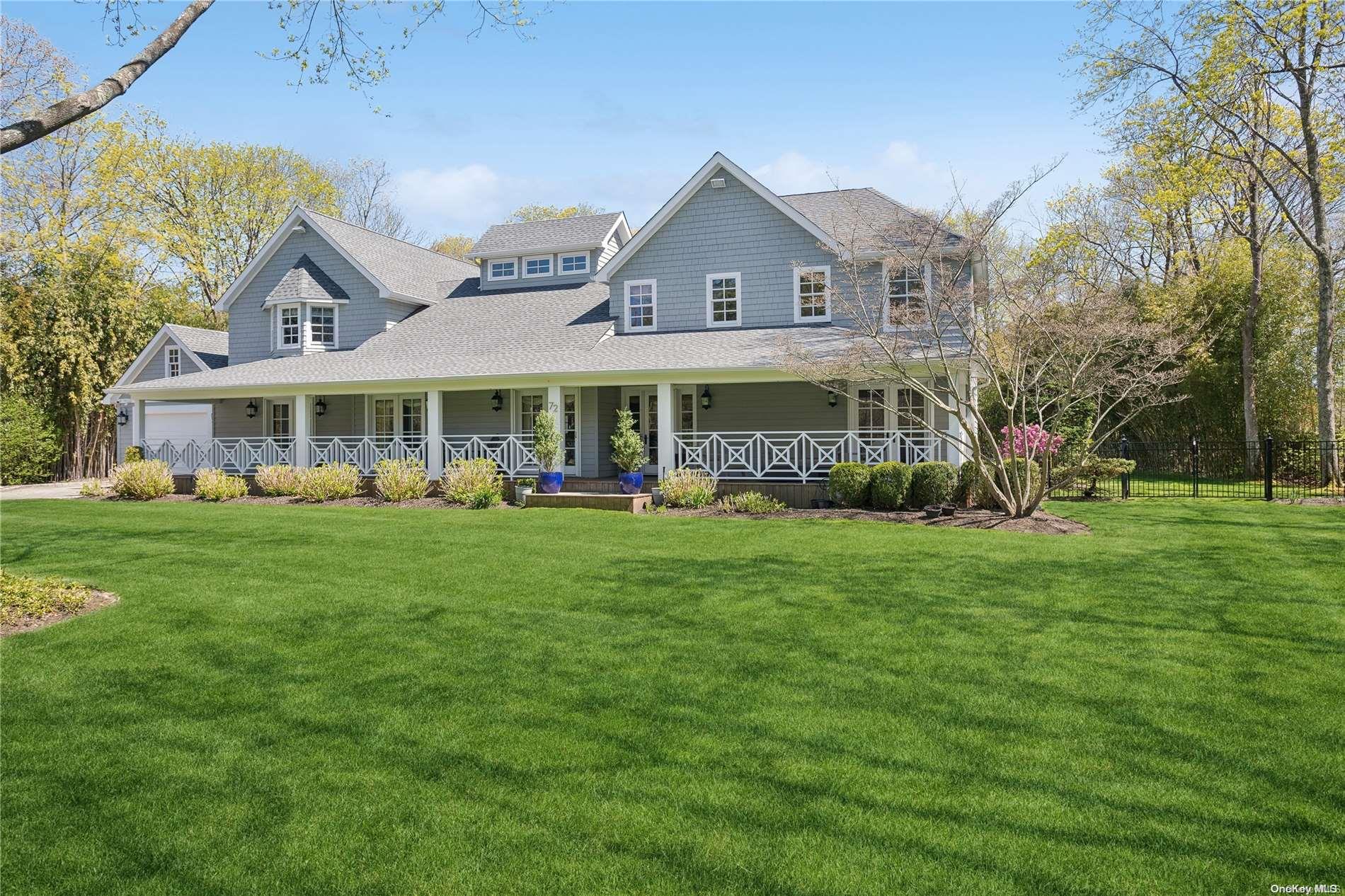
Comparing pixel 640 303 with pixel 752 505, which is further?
pixel 640 303

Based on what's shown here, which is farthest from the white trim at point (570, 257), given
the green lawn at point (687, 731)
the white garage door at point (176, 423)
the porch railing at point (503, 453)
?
the green lawn at point (687, 731)

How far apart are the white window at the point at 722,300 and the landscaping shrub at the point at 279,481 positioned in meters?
10.3

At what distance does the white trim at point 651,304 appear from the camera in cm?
2005

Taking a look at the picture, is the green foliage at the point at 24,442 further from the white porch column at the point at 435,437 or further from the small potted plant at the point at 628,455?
the small potted plant at the point at 628,455

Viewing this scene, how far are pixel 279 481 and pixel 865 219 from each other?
14.8m

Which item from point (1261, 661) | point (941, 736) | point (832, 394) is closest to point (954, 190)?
point (832, 394)

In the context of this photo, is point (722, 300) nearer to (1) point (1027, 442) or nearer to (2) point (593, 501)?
(2) point (593, 501)

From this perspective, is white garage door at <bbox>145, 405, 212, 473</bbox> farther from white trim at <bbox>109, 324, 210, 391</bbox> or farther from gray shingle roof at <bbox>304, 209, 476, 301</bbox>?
gray shingle roof at <bbox>304, 209, 476, 301</bbox>

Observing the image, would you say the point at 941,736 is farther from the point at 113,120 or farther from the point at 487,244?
the point at 113,120

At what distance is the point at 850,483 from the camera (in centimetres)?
1500

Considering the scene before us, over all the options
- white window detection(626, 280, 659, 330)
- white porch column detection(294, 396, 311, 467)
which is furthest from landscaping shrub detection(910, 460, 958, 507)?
white porch column detection(294, 396, 311, 467)

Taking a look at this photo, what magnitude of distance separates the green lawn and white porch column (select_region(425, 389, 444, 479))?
9355 mm

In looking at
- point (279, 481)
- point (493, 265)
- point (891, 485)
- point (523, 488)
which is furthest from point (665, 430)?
point (493, 265)

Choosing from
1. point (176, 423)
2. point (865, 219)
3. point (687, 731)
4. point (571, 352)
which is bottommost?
point (687, 731)
